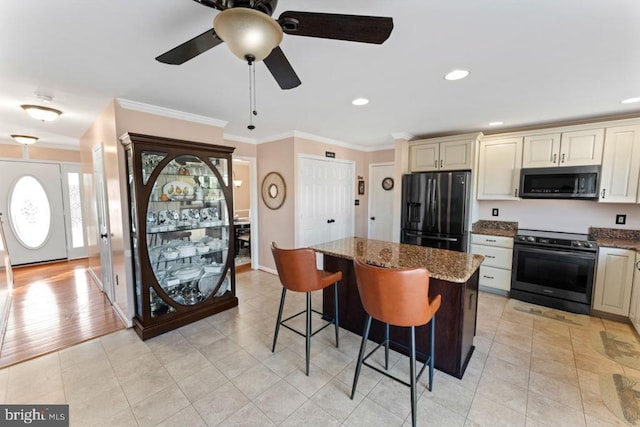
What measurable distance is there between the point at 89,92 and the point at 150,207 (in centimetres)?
118

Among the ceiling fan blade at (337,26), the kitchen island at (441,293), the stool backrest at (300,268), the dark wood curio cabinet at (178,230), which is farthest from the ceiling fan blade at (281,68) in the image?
the dark wood curio cabinet at (178,230)

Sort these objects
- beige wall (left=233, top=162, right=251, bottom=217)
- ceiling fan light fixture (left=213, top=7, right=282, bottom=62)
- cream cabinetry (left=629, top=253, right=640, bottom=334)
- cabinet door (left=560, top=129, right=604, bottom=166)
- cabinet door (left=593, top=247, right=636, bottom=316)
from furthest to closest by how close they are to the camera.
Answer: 1. beige wall (left=233, top=162, right=251, bottom=217)
2. cabinet door (left=560, top=129, right=604, bottom=166)
3. cabinet door (left=593, top=247, right=636, bottom=316)
4. cream cabinetry (left=629, top=253, right=640, bottom=334)
5. ceiling fan light fixture (left=213, top=7, right=282, bottom=62)

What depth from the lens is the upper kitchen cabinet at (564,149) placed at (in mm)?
3168

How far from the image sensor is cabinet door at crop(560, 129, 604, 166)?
3150 mm

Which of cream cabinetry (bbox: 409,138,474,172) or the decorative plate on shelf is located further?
cream cabinetry (bbox: 409,138,474,172)

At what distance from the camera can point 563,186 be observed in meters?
3.34

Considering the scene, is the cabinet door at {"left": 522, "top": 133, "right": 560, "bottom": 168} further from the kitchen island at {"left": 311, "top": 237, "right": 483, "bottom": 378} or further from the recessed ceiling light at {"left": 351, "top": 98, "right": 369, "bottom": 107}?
the recessed ceiling light at {"left": 351, "top": 98, "right": 369, "bottom": 107}

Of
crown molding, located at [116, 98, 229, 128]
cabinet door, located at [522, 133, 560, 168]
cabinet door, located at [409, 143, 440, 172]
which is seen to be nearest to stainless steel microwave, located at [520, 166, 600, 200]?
cabinet door, located at [522, 133, 560, 168]

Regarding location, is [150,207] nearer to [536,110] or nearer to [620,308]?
[536,110]

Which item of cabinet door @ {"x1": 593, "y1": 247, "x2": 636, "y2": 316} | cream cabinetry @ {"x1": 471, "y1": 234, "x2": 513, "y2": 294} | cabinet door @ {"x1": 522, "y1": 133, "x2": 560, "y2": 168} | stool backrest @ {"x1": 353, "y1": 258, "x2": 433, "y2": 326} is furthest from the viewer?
cream cabinetry @ {"x1": 471, "y1": 234, "x2": 513, "y2": 294}

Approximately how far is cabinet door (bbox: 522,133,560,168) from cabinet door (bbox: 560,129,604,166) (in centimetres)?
7

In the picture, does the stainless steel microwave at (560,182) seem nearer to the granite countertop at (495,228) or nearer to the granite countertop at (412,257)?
the granite countertop at (495,228)

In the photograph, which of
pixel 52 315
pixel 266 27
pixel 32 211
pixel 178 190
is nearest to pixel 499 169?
pixel 266 27

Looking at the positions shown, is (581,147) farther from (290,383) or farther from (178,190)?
→ (178,190)
